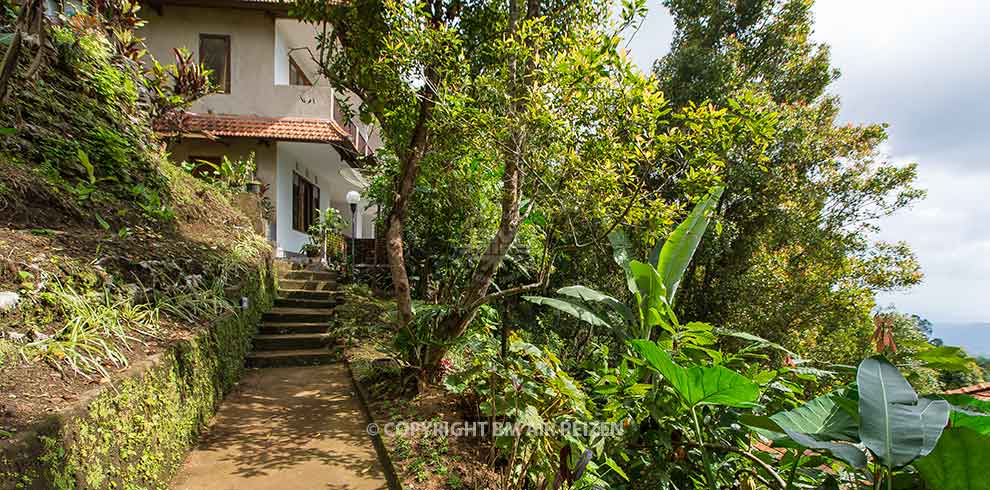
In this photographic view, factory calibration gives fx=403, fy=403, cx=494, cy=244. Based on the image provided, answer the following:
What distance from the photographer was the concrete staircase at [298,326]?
5523 millimetres

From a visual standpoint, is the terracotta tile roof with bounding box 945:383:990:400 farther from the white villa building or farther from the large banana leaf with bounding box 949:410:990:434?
the white villa building

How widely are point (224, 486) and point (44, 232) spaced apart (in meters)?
2.45

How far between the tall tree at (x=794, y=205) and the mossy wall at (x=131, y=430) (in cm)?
858

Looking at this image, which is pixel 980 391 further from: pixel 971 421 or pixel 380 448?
pixel 380 448

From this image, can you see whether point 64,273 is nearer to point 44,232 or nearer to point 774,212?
point 44,232

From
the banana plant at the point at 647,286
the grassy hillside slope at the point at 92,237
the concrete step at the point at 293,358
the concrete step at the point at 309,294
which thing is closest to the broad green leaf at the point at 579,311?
the banana plant at the point at 647,286

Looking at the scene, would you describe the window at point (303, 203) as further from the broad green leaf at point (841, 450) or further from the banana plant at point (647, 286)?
the broad green leaf at point (841, 450)

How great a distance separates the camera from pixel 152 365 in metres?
2.49

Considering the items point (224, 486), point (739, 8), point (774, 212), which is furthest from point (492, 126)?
point (739, 8)

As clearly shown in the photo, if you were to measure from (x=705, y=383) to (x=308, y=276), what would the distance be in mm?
8492

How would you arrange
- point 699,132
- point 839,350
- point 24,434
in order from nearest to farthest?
point 24,434
point 699,132
point 839,350

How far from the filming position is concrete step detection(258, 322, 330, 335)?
Answer: 6.01 meters

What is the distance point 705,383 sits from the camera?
1478 millimetres

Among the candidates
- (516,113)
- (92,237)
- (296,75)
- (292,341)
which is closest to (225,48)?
(296,75)
